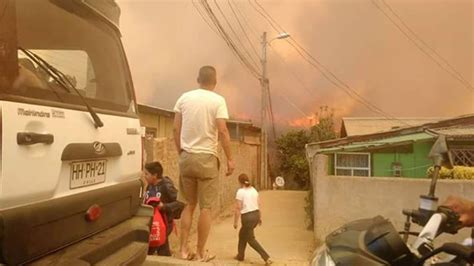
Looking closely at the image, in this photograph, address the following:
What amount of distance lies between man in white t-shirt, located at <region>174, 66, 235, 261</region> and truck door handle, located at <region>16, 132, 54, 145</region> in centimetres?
211

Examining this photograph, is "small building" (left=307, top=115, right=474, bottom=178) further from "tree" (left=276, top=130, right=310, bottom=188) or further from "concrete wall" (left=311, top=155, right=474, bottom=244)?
"tree" (left=276, top=130, right=310, bottom=188)

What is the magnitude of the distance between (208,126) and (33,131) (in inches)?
89.3

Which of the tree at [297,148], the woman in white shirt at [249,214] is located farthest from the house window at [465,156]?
the tree at [297,148]

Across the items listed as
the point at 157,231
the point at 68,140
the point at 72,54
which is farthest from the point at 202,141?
the point at 68,140

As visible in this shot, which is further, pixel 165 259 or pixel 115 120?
pixel 165 259

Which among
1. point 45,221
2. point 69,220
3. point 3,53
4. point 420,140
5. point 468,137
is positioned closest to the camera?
point 3,53

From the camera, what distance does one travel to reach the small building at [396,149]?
13.3 metres

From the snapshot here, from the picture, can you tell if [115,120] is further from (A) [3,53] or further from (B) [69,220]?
(A) [3,53]

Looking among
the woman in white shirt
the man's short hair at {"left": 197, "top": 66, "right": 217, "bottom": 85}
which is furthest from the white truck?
the woman in white shirt

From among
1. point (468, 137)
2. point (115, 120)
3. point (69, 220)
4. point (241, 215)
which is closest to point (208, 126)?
point (115, 120)

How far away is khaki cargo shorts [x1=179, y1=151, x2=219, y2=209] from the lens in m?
4.10

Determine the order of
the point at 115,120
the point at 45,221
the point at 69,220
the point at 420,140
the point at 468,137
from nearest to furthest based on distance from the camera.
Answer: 1. the point at 45,221
2. the point at 69,220
3. the point at 115,120
4. the point at 468,137
5. the point at 420,140

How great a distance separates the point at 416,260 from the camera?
55.6 inches

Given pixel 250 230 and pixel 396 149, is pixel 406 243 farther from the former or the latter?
pixel 396 149
